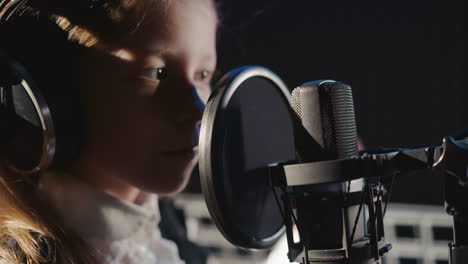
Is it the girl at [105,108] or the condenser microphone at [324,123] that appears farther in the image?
the girl at [105,108]

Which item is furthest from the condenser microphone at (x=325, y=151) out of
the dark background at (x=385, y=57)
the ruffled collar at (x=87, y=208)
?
the dark background at (x=385, y=57)

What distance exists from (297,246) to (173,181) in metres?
0.29

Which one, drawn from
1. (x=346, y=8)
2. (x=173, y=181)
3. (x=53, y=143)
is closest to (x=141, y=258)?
(x=173, y=181)

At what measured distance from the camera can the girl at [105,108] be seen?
0.67m

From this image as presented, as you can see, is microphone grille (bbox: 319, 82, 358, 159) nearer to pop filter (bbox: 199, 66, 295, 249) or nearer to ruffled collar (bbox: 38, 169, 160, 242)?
pop filter (bbox: 199, 66, 295, 249)

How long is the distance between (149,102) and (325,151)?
328 millimetres

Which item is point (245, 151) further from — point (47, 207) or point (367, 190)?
point (47, 207)

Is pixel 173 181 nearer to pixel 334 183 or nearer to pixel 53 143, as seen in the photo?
pixel 53 143

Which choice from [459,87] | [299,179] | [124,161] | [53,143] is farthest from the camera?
[459,87]

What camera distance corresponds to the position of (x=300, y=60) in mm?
1580

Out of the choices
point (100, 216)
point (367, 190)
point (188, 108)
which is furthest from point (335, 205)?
point (100, 216)

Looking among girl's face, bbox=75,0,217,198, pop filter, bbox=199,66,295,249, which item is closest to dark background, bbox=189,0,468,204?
girl's face, bbox=75,0,217,198

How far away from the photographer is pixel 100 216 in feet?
2.52

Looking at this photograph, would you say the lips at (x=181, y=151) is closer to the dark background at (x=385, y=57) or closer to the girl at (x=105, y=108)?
the girl at (x=105, y=108)
